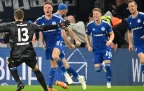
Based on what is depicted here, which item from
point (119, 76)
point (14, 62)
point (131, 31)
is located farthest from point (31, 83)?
point (14, 62)

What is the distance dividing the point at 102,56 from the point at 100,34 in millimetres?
774

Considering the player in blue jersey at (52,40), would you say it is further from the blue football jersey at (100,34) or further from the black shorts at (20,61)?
the black shorts at (20,61)

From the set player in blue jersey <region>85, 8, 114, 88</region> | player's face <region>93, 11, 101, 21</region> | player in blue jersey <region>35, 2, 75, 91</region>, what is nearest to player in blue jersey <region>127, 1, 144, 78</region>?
player in blue jersey <region>85, 8, 114, 88</region>

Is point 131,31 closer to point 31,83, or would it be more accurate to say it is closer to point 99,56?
point 99,56

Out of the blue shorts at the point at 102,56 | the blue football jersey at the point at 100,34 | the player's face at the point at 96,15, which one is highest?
the player's face at the point at 96,15

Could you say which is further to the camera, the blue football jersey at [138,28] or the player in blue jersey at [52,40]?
the blue football jersey at [138,28]

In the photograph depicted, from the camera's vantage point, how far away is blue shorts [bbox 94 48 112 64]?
64.0 ft

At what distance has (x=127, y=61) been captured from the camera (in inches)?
863

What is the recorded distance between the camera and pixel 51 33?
17.8 meters

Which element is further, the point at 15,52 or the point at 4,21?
the point at 4,21

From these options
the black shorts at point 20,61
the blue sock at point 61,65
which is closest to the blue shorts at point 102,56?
the blue sock at point 61,65

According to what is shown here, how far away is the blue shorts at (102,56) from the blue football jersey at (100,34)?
0.39ft

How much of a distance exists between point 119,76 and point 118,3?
344cm

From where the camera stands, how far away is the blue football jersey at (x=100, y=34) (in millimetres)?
19484
